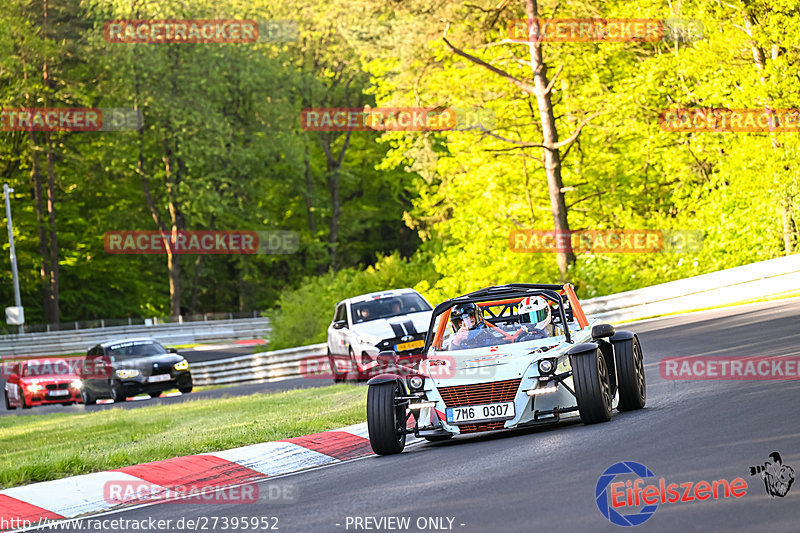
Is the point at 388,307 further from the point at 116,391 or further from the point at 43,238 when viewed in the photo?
the point at 43,238

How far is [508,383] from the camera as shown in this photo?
414 inches

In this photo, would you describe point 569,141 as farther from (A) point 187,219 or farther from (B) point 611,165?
(A) point 187,219

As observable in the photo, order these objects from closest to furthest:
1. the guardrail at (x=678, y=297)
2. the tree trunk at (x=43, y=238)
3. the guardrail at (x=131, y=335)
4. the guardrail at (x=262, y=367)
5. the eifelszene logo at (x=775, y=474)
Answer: the eifelszene logo at (x=775, y=474) < the guardrail at (x=678, y=297) < the guardrail at (x=262, y=367) < the guardrail at (x=131, y=335) < the tree trunk at (x=43, y=238)

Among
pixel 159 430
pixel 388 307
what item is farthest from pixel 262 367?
pixel 159 430

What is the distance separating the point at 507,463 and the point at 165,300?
208 feet

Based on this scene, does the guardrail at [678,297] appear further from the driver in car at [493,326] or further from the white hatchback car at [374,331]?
the driver in car at [493,326]

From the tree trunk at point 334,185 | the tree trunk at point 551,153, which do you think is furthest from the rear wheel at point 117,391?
the tree trunk at point 334,185

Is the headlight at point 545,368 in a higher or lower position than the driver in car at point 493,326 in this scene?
lower

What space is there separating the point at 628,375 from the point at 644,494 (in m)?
4.40

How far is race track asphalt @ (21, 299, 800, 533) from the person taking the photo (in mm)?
6688

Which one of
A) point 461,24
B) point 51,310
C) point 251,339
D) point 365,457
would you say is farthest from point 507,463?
point 51,310

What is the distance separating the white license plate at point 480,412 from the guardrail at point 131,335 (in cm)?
4612

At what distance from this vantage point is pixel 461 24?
36.1m

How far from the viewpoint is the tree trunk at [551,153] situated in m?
34.2
